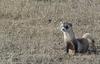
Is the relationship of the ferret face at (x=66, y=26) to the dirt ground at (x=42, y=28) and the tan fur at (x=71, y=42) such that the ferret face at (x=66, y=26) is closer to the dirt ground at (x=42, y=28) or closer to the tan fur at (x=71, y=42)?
the tan fur at (x=71, y=42)

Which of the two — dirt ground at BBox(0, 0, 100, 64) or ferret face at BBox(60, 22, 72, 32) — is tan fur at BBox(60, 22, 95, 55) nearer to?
ferret face at BBox(60, 22, 72, 32)

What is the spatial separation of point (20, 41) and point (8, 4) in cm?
349

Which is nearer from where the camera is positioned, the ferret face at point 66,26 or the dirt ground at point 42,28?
the dirt ground at point 42,28

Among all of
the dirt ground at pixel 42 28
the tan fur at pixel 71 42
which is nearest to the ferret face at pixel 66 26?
the tan fur at pixel 71 42

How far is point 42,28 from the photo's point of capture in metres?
9.62

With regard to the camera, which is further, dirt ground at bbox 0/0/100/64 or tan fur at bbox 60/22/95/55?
tan fur at bbox 60/22/95/55

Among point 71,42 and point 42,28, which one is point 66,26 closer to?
point 71,42

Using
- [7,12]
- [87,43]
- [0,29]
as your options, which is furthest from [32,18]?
[87,43]

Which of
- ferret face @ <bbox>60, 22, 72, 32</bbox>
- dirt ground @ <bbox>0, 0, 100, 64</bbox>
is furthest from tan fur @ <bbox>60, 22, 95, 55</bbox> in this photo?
dirt ground @ <bbox>0, 0, 100, 64</bbox>

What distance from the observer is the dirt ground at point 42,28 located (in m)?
7.23

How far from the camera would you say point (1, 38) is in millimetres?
8336

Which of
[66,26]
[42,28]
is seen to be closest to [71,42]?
[66,26]

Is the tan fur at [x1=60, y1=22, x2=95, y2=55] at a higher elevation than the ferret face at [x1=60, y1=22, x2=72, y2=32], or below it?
below

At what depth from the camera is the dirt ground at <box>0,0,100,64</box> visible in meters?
7.23
